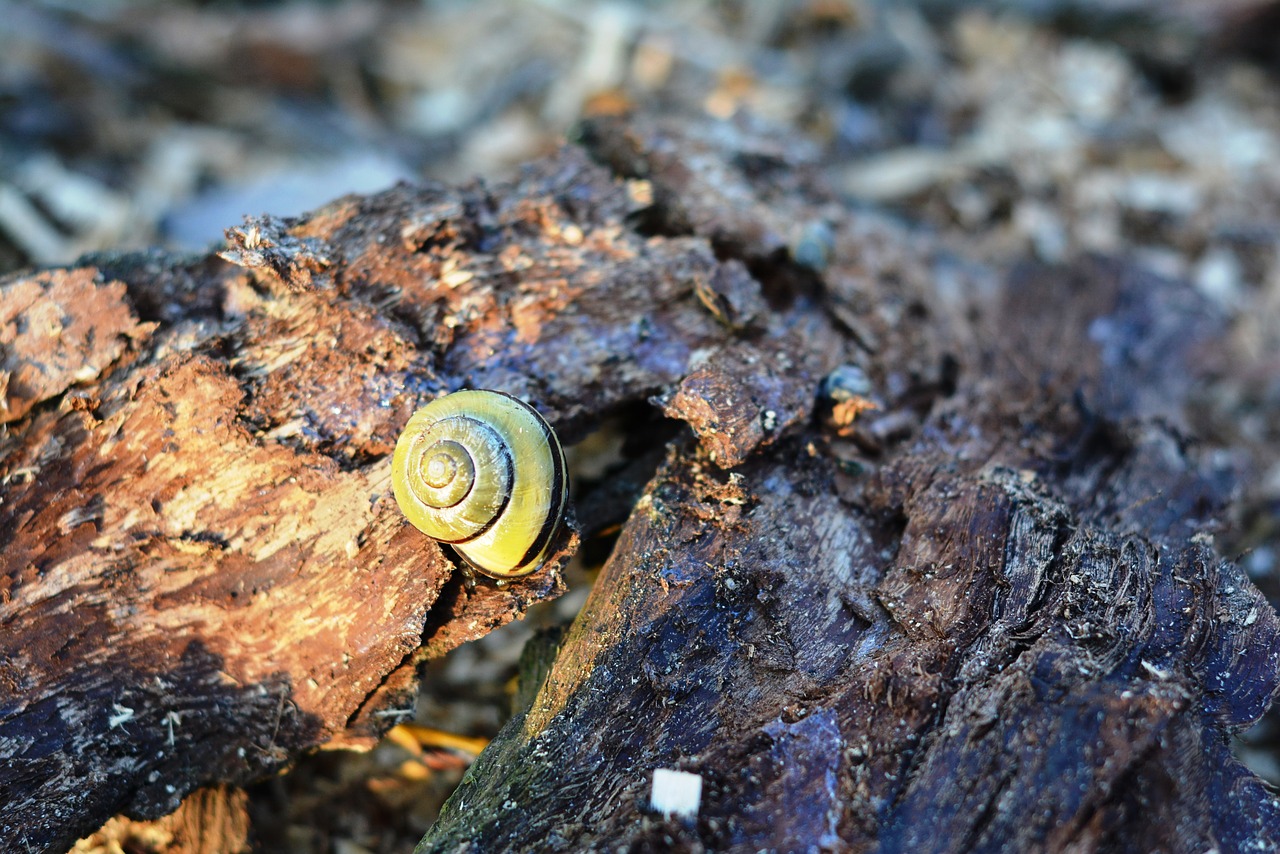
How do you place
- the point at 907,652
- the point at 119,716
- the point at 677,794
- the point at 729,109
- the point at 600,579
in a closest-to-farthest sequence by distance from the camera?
the point at 677,794
the point at 907,652
the point at 119,716
the point at 600,579
the point at 729,109

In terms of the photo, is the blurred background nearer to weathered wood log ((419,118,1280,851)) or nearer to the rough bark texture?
weathered wood log ((419,118,1280,851))

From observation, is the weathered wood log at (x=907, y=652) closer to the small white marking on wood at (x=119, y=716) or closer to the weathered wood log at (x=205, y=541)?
the weathered wood log at (x=205, y=541)

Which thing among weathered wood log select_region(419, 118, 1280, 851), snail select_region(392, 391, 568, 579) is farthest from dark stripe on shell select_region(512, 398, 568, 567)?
weathered wood log select_region(419, 118, 1280, 851)

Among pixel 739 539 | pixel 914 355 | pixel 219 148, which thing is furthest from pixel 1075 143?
pixel 219 148

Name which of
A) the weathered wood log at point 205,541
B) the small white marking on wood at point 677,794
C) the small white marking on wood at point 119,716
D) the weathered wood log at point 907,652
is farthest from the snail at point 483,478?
the small white marking on wood at point 119,716

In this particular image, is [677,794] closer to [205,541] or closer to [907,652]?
[907,652]

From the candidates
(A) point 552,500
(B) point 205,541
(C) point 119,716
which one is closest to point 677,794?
(A) point 552,500
